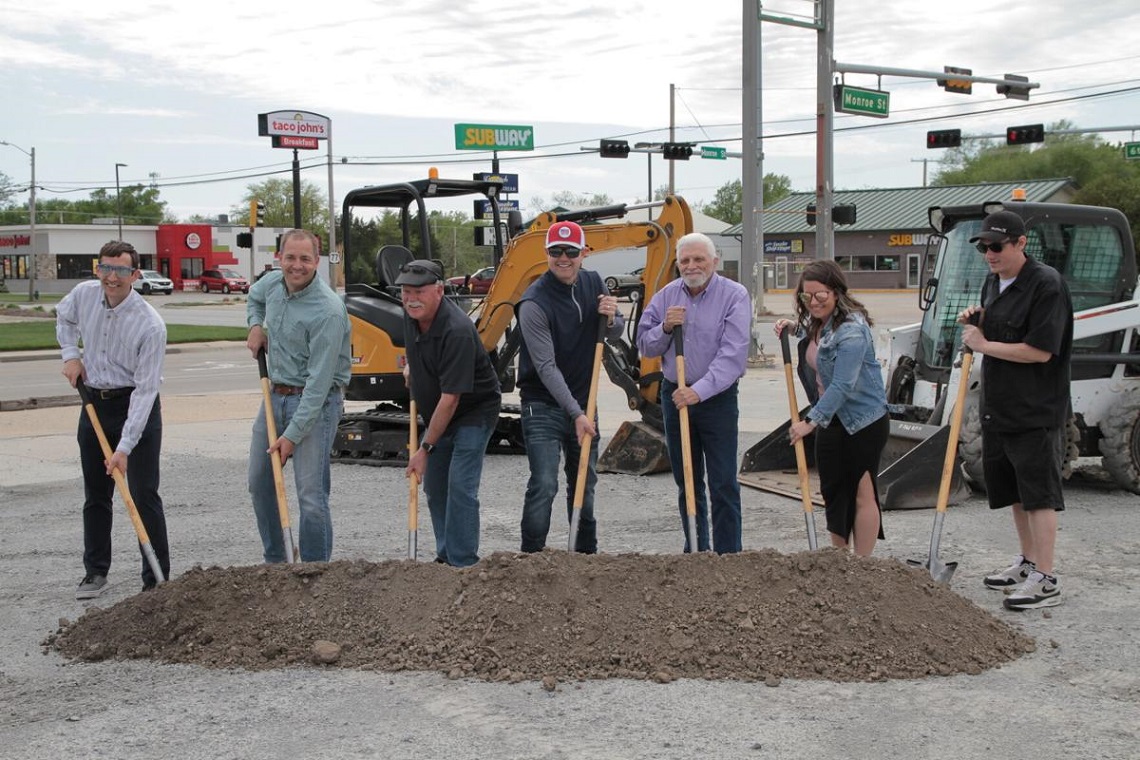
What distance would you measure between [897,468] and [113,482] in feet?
17.0

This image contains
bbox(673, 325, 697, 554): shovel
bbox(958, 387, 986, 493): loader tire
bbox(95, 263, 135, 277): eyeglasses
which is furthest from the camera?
bbox(958, 387, 986, 493): loader tire

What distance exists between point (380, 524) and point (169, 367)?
53.7ft

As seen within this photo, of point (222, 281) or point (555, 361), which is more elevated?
point (222, 281)

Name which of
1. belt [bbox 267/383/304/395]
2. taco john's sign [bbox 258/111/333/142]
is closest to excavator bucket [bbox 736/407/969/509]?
belt [bbox 267/383/304/395]

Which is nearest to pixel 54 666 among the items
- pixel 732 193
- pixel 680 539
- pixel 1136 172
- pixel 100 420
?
pixel 100 420

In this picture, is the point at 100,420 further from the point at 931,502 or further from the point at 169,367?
the point at 169,367

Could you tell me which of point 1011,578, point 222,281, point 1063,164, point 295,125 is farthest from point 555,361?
point 1063,164

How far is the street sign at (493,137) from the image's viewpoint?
3547 centimetres

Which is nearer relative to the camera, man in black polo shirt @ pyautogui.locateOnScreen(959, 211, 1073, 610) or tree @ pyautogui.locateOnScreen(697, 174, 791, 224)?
man in black polo shirt @ pyautogui.locateOnScreen(959, 211, 1073, 610)

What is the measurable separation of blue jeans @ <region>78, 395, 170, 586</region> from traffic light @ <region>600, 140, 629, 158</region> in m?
27.8

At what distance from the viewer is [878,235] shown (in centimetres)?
6450

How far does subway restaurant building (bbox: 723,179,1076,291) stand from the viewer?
6188 cm

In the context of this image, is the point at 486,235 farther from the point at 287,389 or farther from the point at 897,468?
the point at 287,389

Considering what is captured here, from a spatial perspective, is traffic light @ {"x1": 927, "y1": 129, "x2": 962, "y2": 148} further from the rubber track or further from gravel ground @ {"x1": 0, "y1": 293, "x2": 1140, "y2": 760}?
gravel ground @ {"x1": 0, "y1": 293, "x2": 1140, "y2": 760}
